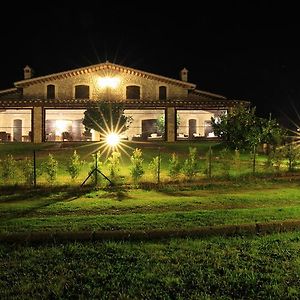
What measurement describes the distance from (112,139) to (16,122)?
12.9m

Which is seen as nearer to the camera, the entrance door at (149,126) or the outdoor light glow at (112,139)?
the outdoor light glow at (112,139)

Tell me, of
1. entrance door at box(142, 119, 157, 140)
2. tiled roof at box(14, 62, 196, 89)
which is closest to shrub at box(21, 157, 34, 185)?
tiled roof at box(14, 62, 196, 89)

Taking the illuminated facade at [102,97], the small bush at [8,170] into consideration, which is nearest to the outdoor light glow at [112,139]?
the illuminated facade at [102,97]

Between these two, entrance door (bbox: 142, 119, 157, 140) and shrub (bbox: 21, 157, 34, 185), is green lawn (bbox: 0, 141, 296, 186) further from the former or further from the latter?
entrance door (bbox: 142, 119, 157, 140)

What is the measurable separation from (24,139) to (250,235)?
28.7 meters

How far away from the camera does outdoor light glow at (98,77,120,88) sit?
1319 inches

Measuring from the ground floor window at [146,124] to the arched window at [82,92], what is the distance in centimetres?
326

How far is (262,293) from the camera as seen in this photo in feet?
17.1

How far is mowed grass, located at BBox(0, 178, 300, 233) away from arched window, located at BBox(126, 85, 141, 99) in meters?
20.4

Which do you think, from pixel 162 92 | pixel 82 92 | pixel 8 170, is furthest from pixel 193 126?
pixel 8 170

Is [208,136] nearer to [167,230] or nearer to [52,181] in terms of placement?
[52,181]

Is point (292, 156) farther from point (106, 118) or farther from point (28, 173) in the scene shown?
point (106, 118)

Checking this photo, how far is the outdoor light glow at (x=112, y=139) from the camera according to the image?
26.8 m

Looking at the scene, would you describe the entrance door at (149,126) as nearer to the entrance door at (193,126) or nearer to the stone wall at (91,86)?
the entrance door at (193,126)
